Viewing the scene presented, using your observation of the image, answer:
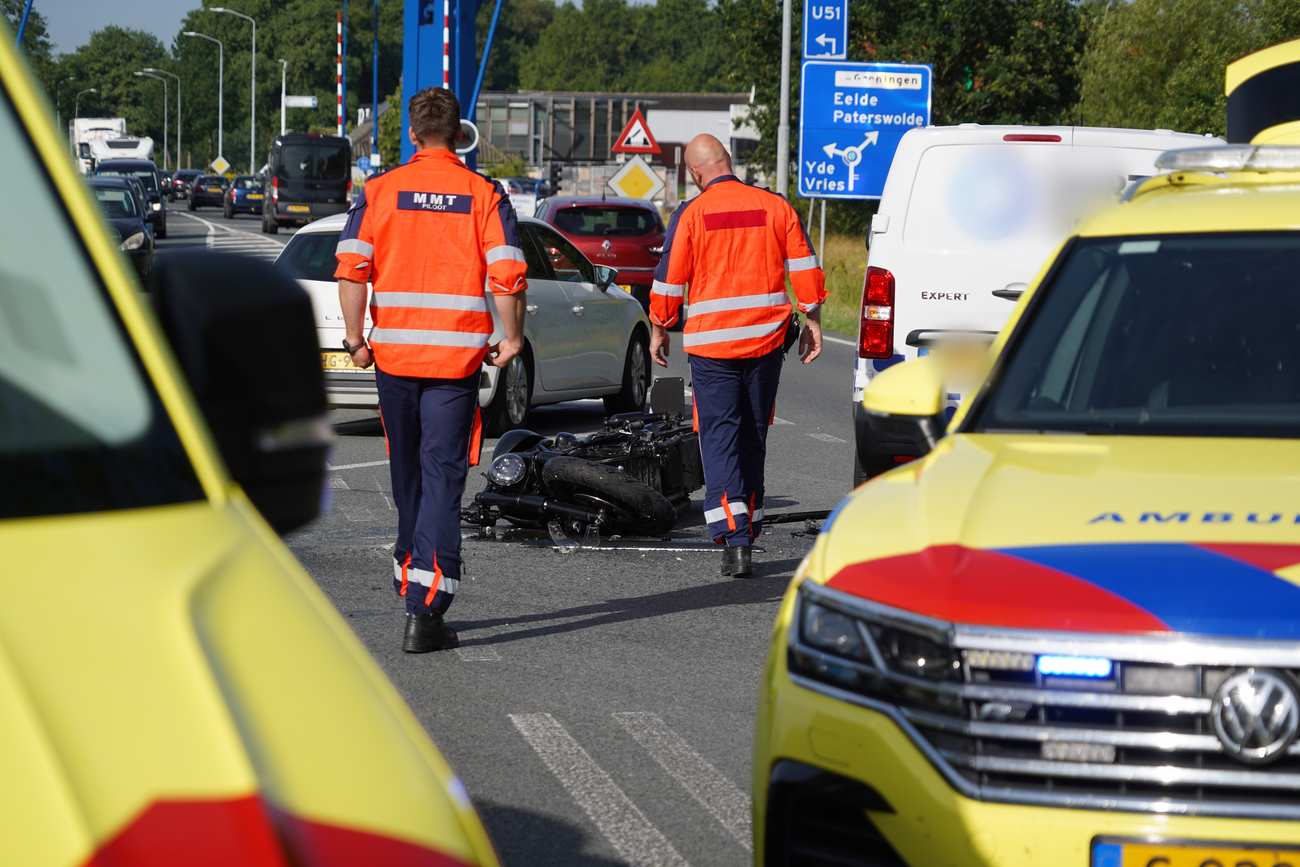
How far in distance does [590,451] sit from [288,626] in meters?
8.71

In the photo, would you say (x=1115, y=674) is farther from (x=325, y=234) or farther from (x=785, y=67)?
(x=785, y=67)

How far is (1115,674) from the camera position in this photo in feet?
11.3

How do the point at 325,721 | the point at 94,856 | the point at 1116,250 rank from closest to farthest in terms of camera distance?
1. the point at 94,856
2. the point at 325,721
3. the point at 1116,250

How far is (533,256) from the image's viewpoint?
15719 mm

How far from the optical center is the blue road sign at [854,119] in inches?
1050

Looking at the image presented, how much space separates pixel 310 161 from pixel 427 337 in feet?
190

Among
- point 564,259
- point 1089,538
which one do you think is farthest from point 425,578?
point 564,259

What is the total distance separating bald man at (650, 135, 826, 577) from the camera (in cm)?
912

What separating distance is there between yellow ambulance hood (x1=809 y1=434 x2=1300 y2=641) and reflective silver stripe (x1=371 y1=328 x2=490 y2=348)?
3.18 meters

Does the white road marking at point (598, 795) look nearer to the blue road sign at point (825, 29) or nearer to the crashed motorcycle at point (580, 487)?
the crashed motorcycle at point (580, 487)

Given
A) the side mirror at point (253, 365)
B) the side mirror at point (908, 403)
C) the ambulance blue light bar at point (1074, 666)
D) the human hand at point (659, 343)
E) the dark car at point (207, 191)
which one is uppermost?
the side mirror at point (253, 365)

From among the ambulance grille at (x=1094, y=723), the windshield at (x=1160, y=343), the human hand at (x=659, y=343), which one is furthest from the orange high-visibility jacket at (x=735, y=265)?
the ambulance grille at (x=1094, y=723)

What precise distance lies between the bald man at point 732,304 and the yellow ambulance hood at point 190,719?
7177mm

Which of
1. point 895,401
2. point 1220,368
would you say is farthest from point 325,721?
point 1220,368
